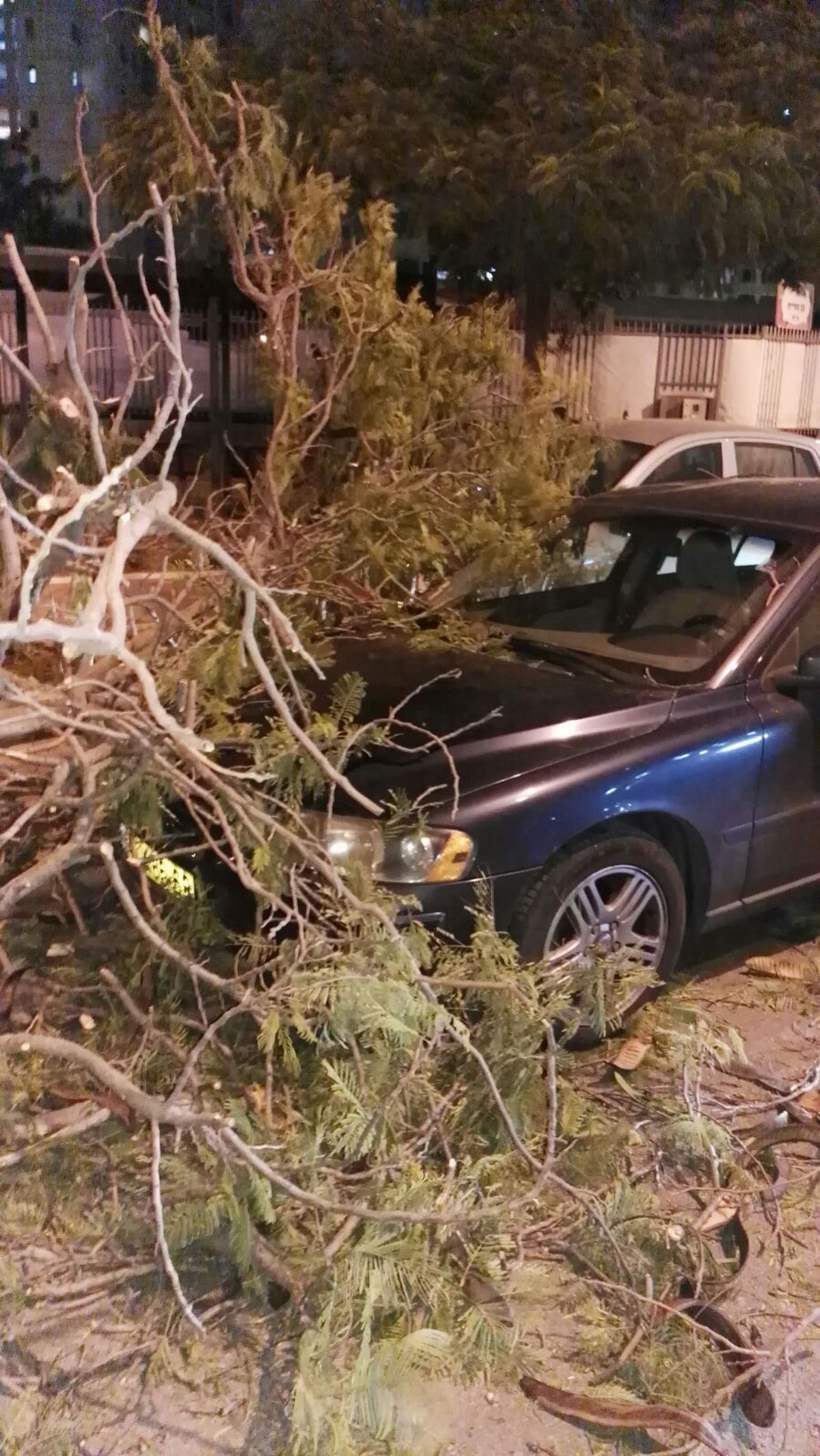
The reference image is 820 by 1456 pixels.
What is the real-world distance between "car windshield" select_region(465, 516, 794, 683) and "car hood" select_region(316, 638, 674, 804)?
202 mm

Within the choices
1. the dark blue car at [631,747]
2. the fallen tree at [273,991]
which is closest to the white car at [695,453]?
the dark blue car at [631,747]

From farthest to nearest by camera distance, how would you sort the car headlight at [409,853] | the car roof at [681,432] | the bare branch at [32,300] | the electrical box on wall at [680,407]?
the electrical box on wall at [680,407]
the car roof at [681,432]
the car headlight at [409,853]
the bare branch at [32,300]

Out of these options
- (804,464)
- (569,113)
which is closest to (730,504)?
(804,464)

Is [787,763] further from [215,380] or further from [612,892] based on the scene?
[215,380]

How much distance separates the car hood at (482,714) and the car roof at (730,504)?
0.84 metres

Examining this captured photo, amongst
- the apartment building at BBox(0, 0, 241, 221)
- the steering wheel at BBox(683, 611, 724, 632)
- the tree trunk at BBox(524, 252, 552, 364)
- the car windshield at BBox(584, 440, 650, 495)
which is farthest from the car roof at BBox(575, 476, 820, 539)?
the apartment building at BBox(0, 0, 241, 221)

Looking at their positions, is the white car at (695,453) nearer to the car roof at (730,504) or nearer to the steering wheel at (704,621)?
the car roof at (730,504)

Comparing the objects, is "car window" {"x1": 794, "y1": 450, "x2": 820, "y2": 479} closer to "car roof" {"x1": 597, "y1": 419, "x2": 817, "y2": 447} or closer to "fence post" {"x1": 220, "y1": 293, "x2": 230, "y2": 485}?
"car roof" {"x1": 597, "y1": 419, "x2": 817, "y2": 447}

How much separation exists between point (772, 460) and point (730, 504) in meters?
4.90

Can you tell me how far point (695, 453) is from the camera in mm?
8531

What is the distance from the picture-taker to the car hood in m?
3.51

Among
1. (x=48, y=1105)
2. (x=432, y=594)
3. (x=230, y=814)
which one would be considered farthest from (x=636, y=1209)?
(x=432, y=594)

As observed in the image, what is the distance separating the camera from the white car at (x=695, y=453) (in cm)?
827

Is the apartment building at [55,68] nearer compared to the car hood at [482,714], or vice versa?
the car hood at [482,714]
